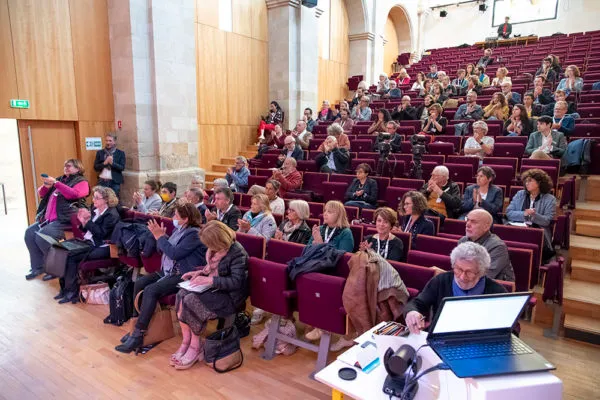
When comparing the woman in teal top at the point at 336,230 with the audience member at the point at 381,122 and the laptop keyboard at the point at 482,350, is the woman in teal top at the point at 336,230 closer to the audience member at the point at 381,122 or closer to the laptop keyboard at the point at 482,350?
the laptop keyboard at the point at 482,350

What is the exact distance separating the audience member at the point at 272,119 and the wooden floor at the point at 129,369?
5.97 meters

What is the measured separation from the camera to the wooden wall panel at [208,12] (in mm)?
7610

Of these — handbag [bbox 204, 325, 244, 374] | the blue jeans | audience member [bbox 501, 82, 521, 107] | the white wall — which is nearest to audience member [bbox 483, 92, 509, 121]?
audience member [bbox 501, 82, 521, 107]

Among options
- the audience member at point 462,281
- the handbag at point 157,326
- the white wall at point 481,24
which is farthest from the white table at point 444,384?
the white wall at point 481,24

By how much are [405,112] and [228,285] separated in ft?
17.7

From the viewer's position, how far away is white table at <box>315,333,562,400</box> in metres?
1.22

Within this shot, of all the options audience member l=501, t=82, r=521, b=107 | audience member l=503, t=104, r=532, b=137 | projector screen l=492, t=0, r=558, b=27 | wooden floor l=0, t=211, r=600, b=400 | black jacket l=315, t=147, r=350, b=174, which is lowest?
wooden floor l=0, t=211, r=600, b=400

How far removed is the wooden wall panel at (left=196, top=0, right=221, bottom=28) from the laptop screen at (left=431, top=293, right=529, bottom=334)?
7697 millimetres

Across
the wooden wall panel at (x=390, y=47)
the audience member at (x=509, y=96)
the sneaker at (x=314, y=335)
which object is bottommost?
the sneaker at (x=314, y=335)

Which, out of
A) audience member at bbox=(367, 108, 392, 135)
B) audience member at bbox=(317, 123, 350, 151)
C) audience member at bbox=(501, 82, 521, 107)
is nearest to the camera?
audience member at bbox=(317, 123, 350, 151)

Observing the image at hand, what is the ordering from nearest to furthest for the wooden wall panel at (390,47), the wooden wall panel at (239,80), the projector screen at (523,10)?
the wooden wall panel at (239,80) → the projector screen at (523,10) → the wooden wall panel at (390,47)

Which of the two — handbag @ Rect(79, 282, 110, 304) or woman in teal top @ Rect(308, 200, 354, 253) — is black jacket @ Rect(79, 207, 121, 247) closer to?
handbag @ Rect(79, 282, 110, 304)

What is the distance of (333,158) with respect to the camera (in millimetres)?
5461

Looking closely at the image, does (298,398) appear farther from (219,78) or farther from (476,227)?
(219,78)
